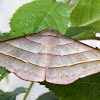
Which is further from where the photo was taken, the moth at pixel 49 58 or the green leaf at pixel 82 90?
the green leaf at pixel 82 90

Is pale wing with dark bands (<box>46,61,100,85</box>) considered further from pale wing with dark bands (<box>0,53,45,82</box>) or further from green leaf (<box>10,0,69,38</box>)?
green leaf (<box>10,0,69,38</box>)

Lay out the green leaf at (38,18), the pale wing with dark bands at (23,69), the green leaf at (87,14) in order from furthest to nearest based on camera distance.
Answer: the green leaf at (87,14) < the green leaf at (38,18) < the pale wing with dark bands at (23,69)

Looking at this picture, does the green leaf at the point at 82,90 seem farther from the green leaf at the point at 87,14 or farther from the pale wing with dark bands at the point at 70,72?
the green leaf at the point at 87,14

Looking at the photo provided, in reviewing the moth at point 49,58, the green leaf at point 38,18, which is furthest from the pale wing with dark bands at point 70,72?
the green leaf at point 38,18

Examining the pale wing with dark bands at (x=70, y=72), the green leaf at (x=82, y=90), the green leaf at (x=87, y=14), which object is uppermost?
the green leaf at (x=87, y=14)

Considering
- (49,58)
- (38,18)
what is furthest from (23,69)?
(38,18)

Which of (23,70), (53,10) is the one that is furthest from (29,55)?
(53,10)

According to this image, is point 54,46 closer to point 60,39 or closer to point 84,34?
point 60,39
